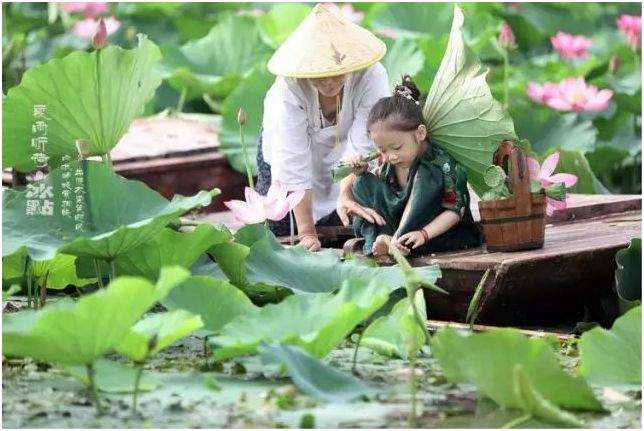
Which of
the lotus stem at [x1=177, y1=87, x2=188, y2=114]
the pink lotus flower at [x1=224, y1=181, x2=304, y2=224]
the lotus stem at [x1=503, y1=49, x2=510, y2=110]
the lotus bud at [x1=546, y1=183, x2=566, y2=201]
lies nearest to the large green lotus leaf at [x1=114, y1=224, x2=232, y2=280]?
the pink lotus flower at [x1=224, y1=181, x2=304, y2=224]

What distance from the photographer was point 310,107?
13.0 ft

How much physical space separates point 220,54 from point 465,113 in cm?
265

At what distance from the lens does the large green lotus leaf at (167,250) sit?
3.31 m

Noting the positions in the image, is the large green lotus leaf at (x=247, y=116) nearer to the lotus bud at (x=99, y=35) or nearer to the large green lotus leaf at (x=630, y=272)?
the lotus bud at (x=99, y=35)

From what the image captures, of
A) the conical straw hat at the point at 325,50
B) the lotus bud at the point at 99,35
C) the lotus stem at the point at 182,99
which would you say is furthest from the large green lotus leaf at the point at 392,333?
the lotus stem at the point at 182,99

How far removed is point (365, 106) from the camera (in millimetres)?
3930

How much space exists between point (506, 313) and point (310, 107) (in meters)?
0.79

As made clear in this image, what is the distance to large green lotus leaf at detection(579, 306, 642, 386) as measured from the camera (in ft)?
9.21

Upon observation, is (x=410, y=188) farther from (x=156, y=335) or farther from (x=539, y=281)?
(x=156, y=335)

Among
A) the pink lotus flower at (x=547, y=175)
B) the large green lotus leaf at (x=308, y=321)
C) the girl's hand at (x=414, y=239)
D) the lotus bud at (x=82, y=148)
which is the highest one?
the lotus bud at (x=82, y=148)

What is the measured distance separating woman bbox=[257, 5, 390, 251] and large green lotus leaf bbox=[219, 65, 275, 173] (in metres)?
1.07

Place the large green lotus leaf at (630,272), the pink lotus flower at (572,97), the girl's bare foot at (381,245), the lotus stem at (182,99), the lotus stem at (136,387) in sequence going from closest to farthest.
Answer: the lotus stem at (136,387)
the large green lotus leaf at (630,272)
the girl's bare foot at (381,245)
the pink lotus flower at (572,97)
the lotus stem at (182,99)

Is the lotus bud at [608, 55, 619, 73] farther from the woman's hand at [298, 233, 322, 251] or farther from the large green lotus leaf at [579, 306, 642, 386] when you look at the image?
the large green lotus leaf at [579, 306, 642, 386]

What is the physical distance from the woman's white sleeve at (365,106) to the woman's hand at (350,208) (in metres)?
0.23
